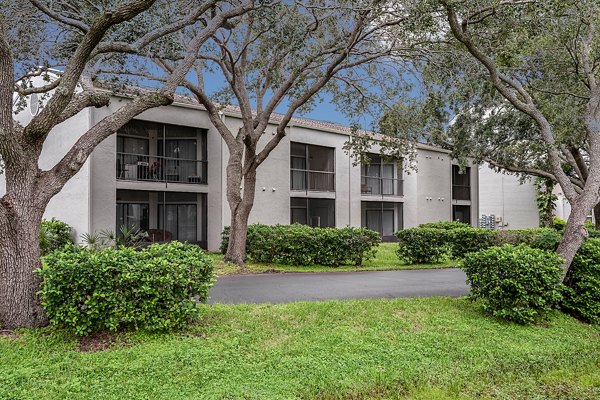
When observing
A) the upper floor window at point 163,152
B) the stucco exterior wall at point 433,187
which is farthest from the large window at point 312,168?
the stucco exterior wall at point 433,187

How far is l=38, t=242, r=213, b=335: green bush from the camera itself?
543 cm

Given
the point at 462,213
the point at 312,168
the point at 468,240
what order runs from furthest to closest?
1. the point at 462,213
2. the point at 312,168
3. the point at 468,240

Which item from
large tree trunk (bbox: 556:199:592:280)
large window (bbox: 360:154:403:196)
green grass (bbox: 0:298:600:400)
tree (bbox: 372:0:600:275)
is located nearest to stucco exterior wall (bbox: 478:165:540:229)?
large window (bbox: 360:154:403:196)

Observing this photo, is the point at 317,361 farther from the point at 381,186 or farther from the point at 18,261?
the point at 381,186

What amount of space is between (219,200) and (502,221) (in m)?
21.9

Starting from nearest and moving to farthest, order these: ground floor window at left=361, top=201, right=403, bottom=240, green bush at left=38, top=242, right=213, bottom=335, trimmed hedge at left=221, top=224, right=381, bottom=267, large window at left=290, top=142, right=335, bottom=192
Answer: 1. green bush at left=38, top=242, right=213, bottom=335
2. trimmed hedge at left=221, top=224, right=381, bottom=267
3. large window at left=290, top=142, right=335, bottom=192
4. ground floor window at left=361, top=201, right=403, bottom=240

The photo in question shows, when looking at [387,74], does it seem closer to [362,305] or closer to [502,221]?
[362,305]

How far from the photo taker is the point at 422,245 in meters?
15.0

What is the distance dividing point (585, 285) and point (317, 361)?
505 cm

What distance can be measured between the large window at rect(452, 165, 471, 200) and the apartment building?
3631 mm

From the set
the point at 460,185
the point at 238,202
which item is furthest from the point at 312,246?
the point at 460,185

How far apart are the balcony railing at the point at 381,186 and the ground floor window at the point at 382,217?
691mm

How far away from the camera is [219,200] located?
733 inches

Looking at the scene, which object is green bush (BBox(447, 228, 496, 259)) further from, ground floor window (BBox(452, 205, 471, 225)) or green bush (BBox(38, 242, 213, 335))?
ground floor window (BBox(452, 205, 471, 225))
